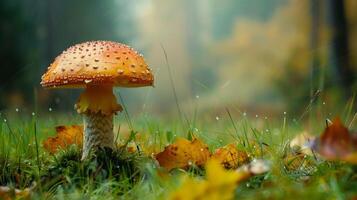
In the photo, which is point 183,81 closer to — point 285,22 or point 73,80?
point 285,22

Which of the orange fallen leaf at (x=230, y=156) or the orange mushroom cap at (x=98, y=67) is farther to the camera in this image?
the orange fallen leaf at (x=230, y=156)

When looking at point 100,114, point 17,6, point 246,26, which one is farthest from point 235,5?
point 100,114

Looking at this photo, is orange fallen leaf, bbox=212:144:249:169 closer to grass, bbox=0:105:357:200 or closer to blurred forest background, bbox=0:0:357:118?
grass, bbox=0:105:357:200

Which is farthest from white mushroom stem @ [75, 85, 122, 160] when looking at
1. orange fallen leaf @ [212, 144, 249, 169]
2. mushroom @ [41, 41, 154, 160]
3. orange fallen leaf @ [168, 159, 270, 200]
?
orange fallen leaf @ [168, 159, 270, 200]

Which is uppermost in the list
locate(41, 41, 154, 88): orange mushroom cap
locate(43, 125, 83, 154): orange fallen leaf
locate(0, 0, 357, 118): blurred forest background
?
locate(41, 41, 154, 88): orange mushroom cap

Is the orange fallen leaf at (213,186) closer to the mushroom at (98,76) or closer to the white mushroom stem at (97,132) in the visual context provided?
the mushroom at (98,76)

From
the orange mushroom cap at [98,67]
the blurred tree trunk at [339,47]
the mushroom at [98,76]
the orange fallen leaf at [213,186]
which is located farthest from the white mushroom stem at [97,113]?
the blurred tree trunk at [339,47]

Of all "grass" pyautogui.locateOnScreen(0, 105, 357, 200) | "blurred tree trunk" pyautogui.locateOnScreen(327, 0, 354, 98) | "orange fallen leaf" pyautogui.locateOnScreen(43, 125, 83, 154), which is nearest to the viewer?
"grass" pyautogui.locateOnScreen(0, 105, 357, 200)
